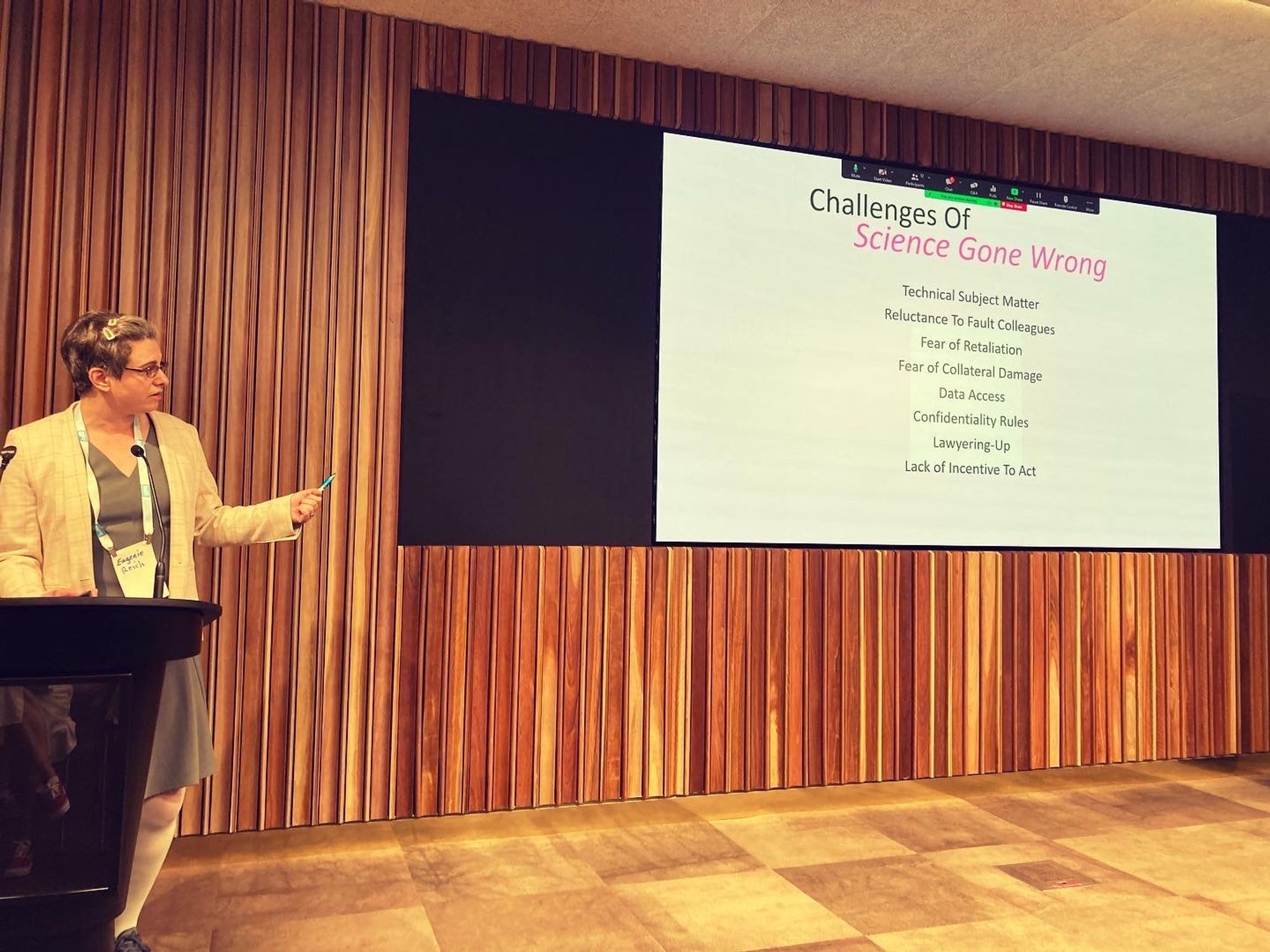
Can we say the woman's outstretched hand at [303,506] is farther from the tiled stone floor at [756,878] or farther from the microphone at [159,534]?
the tiled stone floor at [756,878]

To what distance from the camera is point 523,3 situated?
335cm

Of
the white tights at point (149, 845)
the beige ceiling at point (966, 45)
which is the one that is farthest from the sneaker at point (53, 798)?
the beige ceiling at point (966, 45)

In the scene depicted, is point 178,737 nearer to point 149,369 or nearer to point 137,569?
point 137,569

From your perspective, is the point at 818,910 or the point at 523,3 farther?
the point at 523,3

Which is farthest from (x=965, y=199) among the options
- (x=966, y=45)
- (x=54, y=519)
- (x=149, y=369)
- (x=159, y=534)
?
(x=54, y=519)

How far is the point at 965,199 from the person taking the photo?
13.8 feet

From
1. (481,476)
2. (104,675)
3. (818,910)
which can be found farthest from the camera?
(481,476)

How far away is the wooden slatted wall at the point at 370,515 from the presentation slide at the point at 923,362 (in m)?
0.19

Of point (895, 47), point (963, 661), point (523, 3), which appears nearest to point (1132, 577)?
point (963, 661)

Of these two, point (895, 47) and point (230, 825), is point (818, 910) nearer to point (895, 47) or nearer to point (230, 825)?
point (230, 825)

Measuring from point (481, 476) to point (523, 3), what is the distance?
168cm

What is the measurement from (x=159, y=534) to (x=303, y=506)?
40 centimetres

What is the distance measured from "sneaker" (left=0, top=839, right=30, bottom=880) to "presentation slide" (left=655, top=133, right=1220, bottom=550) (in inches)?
97.3

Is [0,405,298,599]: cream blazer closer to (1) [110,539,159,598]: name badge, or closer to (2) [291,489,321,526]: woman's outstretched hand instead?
(1) [110,539,159,598]: name badge
